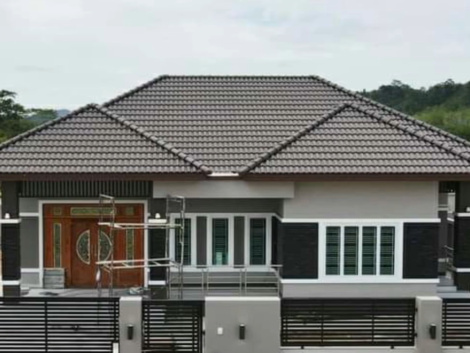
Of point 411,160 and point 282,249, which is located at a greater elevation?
point 411,160

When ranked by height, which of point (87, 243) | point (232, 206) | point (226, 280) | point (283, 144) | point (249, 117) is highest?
point (249, 117)

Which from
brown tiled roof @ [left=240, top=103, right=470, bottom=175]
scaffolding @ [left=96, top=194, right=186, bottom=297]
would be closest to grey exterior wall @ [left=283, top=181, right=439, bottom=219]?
brown tiled roof @ [left=240, top=103, right=470, bottom=175]

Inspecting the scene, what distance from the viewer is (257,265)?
14.5 m

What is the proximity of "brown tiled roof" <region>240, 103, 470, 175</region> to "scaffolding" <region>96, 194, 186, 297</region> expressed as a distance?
A: 194cm

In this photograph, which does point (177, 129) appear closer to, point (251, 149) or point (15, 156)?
point (251, 149)

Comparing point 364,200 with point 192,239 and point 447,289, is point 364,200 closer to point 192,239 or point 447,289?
point 447,289

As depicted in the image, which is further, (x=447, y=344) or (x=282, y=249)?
(x=282, y=249)

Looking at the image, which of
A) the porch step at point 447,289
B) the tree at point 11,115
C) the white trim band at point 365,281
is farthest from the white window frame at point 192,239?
the tree at point 11,115

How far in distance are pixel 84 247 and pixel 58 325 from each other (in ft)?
14.3

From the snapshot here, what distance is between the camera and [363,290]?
13.5 metres

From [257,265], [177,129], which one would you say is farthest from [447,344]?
[177,129]

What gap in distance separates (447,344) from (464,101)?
81.0 m

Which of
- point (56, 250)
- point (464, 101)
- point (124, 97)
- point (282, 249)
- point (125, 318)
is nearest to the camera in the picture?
point (125, 318)

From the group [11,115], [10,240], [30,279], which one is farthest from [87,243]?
[11,115]
